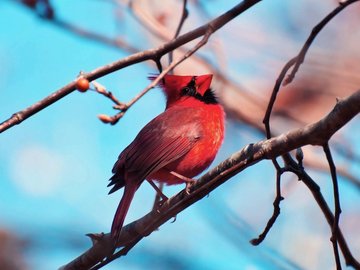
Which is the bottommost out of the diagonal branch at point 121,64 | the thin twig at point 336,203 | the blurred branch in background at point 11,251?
the thin twig at point 336,203

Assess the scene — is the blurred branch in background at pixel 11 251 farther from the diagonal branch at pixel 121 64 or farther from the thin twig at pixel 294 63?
the thin twig at pixel 294 63

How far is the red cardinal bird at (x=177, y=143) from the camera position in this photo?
3182mm

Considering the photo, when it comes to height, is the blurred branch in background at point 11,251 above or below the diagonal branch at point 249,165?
above

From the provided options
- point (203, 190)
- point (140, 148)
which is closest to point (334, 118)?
point (203, 190)

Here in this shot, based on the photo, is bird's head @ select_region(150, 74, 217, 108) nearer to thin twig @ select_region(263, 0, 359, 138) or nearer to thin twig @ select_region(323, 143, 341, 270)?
thin twig @ select_region(263, 0, 359, 138)

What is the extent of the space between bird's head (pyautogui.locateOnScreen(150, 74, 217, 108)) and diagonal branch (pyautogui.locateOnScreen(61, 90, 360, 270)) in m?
1.19

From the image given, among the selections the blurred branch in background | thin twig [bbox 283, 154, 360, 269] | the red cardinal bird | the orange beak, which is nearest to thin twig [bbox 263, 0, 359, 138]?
thin twig [bbox 283, 154, 360, 269]

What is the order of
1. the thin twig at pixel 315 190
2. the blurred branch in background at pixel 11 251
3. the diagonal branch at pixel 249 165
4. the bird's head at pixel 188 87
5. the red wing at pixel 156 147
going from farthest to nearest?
the blurred branch in background at pixel 11 251 < the bird's head at pixel 188 87 < the red wing at pixel 156 147 < the thin twig at pixel 315 190 < the diagonal branch at pixel 249 165

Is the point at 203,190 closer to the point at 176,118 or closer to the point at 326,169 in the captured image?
the point at 176,118

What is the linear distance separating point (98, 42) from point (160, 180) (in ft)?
6.12

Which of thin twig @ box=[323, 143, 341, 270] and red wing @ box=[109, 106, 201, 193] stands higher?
red wing @ box=[109, 106, 201, 193]

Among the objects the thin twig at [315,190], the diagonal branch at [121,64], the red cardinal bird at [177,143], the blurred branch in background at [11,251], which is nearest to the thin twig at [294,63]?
the thin twig at [315,190]

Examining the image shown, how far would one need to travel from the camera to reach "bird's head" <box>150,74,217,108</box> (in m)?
3.81

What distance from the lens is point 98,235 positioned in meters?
2.47
